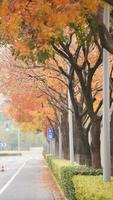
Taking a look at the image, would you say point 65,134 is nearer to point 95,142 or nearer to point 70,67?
point 70,67

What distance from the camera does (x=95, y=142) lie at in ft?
70.6

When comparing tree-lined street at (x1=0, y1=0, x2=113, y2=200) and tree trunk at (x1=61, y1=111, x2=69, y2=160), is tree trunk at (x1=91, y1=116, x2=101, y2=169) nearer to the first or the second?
tree-lined street at (x1=0, y1=0, x2=113, y2=200)

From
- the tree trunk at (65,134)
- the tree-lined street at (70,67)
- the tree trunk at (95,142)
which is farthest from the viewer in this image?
the tree trunk at (65,134)

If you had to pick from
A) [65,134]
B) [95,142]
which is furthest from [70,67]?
[65,134]

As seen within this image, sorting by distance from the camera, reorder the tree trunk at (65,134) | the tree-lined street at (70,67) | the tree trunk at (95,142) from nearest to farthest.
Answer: the tree-lined street at (70,67), the tree trunk at (95,142), the tree trunk at (65,134)

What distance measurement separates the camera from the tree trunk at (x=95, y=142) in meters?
21.1

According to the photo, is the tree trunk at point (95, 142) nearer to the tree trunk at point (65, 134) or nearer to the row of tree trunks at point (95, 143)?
the row of tree trunks at point (95, 143)

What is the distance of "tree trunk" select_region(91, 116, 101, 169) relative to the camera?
69.3 feet

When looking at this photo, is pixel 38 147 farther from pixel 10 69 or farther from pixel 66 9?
pixel 66 9

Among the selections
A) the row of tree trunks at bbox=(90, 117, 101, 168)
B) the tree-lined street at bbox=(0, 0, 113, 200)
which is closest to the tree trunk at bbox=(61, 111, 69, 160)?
the tree-lined street at bbox=(0, 0, 113, 200)

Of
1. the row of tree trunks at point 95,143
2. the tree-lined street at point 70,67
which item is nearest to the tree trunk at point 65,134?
the tree-lined street at point 70,67

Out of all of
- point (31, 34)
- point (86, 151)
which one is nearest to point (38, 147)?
point (86, 151)

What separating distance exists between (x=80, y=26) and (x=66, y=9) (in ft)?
14.4

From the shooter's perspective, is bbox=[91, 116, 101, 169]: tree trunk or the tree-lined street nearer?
the tree-lined street
